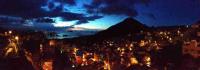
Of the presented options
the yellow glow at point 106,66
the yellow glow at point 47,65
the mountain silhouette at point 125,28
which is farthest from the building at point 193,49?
the mountain silhouette at point 125,28

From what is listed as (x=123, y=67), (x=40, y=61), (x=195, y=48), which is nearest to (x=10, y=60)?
(x=40, y=61)

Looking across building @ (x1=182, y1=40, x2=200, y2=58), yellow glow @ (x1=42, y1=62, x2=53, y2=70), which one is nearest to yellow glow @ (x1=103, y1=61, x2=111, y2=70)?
building @ (x1=182, y1=40, x2=200, y2=58)

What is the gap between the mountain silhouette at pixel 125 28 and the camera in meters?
56.0

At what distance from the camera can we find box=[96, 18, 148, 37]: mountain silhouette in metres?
56.0

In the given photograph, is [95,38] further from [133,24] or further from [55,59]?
[55,59]

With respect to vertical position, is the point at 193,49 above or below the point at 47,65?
above

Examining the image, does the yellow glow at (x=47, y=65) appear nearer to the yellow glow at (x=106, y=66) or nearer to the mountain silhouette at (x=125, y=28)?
the yellow glow at (x=106, y=66)

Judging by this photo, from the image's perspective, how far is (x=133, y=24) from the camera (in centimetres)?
5788

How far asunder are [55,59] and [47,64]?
0.60 metres

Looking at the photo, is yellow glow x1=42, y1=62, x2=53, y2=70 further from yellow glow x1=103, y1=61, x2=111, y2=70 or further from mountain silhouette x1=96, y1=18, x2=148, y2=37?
mountain silhouette x1=96, y1=18, x2=148, y2=37

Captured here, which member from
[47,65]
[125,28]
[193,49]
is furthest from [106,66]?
[125,28]

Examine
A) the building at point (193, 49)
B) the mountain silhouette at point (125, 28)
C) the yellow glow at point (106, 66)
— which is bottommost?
the yellow glow at point (106, 66)

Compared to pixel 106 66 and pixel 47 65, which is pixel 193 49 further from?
pixel 47 65

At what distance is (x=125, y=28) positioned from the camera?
58.1 m
